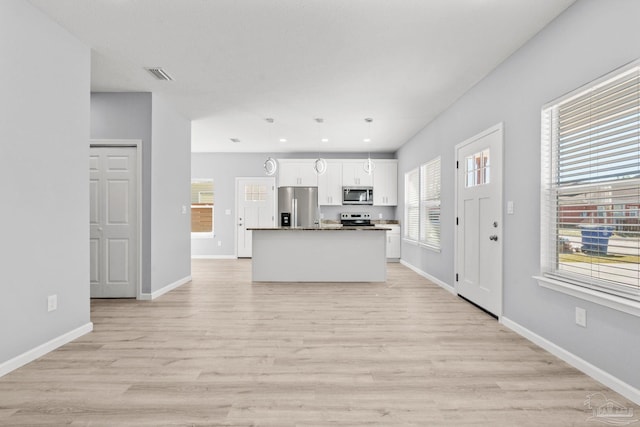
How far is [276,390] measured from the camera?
2227mm

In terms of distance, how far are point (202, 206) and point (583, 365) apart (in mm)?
8117

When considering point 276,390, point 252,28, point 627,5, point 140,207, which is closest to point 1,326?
point 276,390

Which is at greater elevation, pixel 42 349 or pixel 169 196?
pixel 169 196

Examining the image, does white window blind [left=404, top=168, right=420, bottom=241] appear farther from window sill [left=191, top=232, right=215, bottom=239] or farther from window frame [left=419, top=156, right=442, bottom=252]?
window sill [left=191, top=232, right=215, bottom=239]

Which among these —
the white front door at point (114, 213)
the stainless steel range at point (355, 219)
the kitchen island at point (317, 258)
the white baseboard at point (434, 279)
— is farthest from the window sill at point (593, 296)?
the stainless steel range at point (355, 219)

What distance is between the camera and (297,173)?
8492 mm

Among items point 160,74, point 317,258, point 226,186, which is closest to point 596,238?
point 317,258

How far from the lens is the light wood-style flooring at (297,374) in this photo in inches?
77.1

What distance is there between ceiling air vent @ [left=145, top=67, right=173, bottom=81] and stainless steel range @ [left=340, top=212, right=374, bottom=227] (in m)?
5.40

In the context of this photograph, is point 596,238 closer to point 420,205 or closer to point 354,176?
point 420,205

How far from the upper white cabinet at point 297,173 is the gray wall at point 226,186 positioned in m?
0.41

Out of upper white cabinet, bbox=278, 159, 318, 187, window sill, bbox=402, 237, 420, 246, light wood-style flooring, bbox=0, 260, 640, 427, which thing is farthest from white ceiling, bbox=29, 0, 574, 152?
upper white cabinet, bbox=278, 159, 318, 187

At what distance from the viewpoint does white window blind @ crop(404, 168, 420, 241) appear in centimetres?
703

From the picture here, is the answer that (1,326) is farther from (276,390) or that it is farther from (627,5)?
(627,5)
